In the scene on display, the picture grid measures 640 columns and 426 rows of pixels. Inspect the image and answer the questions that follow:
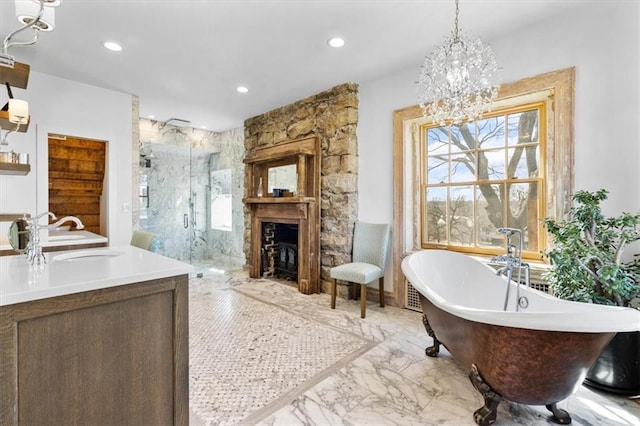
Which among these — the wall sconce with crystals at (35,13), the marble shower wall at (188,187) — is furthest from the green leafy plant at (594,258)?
the marble shower wall at (188,187)


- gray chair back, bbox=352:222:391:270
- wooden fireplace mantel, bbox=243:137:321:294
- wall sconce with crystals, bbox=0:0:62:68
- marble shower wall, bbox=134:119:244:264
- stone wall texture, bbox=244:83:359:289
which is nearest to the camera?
wall sconce with crystals, bbox=0:0:62:68

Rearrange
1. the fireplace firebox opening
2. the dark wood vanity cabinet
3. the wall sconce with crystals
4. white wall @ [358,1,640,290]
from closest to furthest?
the dark wood vanity cabinet, the wall sconce with crystals, white wall @ [358,1,640,290], the fireplace firebox opening

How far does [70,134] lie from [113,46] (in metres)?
1.54

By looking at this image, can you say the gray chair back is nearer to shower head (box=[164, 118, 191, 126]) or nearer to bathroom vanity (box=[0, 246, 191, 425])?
bathroom vanity (box=[0, 246, 191, 425])

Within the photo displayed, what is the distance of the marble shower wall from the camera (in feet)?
18.5

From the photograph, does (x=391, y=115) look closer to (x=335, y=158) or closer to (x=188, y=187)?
(x=335, y=158)

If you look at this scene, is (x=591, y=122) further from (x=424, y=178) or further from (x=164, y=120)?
(x=164, y=120)

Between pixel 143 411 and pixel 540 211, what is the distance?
10.7ft

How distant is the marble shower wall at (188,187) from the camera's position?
18.5ft

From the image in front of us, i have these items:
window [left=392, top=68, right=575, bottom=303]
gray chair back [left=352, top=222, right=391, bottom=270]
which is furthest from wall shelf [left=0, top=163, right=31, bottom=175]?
window [left=392, top=68, right=575, bottom=303]

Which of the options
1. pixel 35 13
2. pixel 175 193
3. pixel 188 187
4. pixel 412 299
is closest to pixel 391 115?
pixel 412 299

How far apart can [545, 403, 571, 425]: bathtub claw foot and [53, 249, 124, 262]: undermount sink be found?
2.62m

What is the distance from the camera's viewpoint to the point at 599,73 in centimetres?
233

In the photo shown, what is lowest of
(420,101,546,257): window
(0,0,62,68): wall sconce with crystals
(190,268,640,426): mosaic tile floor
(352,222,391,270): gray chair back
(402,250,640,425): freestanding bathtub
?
(190,268,640,426): mosaic tile floor
